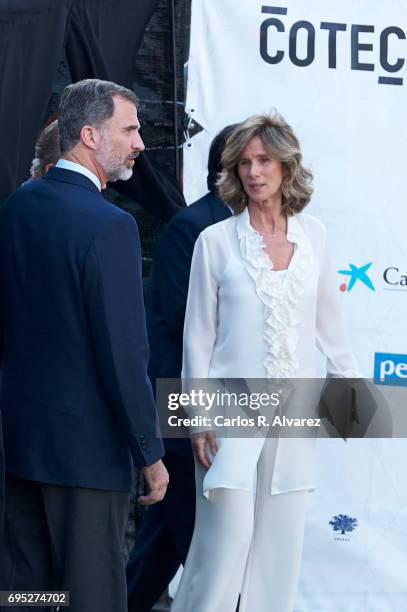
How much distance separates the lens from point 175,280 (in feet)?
13.7

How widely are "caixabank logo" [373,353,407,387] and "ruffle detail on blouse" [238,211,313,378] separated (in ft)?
3.90

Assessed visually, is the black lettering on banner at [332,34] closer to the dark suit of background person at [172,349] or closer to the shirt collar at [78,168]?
the dark suit of background person at [172,349]

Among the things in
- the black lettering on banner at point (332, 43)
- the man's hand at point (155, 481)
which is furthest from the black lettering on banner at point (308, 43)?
the man's hand at point (155, 481)

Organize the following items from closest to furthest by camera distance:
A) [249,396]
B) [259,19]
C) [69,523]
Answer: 1. [69,523]
2. [249,396]
3. [259,19]

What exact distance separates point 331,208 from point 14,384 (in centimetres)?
193

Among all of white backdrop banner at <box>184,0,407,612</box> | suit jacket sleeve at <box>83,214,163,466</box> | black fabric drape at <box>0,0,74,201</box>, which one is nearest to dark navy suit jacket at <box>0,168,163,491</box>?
suit jacket sleeve at <box>83,214,163,466</box>

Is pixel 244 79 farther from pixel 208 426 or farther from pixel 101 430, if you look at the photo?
pixel 101 430

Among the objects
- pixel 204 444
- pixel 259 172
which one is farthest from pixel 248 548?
pixel 259 172

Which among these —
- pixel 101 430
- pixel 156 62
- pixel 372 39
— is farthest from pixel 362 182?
pixel 101 430

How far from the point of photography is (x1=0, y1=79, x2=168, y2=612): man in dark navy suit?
3.29 metres

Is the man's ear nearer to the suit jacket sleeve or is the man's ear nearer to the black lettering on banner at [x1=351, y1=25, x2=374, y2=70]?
the suit jacket sleeve

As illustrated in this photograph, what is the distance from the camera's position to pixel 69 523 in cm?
331

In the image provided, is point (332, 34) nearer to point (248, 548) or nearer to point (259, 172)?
point (259, 172)

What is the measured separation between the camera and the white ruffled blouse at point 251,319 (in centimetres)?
382
